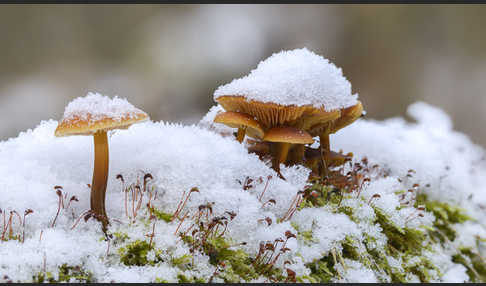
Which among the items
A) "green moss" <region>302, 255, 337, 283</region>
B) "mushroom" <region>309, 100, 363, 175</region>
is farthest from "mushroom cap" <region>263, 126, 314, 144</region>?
"green moss" <region>302, 255, 337, 283</region>

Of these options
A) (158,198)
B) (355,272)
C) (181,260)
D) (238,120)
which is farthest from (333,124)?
(181,260)

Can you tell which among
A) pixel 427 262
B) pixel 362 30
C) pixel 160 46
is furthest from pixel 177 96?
pixel 427 262

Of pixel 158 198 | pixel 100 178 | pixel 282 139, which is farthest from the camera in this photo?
pixel 282 139

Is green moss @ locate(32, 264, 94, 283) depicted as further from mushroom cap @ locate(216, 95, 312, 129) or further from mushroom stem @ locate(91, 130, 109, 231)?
mushroom cap @ locate(216, 95, 312, 129)

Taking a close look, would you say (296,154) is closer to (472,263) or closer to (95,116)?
(95,116)

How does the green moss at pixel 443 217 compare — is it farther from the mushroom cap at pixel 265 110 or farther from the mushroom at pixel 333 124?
the mushroom cap at pixel 265 110

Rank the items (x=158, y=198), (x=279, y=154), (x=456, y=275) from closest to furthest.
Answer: (x=158, y=198) → (x=279, y=154) → (x=456, y=275)
